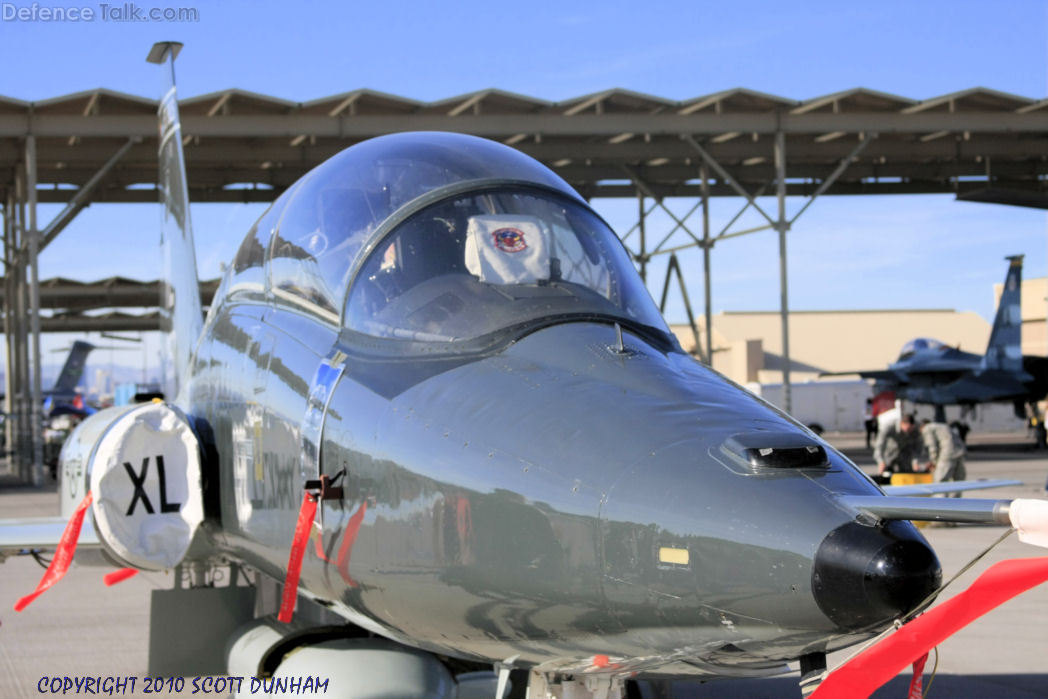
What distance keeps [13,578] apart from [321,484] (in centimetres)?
1037

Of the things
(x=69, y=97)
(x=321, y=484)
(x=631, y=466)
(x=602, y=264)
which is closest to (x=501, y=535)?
(x=631, y=466)

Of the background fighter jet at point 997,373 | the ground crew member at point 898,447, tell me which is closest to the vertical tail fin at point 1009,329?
the background fighter jet at point 997,373

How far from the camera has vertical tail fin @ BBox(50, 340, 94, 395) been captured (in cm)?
7081

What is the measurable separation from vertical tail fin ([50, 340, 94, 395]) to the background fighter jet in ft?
172

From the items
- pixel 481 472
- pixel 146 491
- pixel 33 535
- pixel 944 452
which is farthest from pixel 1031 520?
pixel 944 452

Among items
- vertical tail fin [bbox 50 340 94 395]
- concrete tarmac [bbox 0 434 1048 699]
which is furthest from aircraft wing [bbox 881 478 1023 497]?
vertical tail fin [bbox 50 340 94 395]

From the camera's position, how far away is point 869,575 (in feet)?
7.74

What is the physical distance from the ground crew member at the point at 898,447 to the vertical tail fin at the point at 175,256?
429 inches

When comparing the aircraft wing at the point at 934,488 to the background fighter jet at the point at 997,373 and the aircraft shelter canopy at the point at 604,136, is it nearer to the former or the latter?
the aircraft shelter canopy at the point at 604,136

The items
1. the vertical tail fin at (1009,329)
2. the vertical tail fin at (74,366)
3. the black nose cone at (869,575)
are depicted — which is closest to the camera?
the black nose cone at (869,575)

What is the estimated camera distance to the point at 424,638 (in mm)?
3514

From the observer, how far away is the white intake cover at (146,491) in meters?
4.93

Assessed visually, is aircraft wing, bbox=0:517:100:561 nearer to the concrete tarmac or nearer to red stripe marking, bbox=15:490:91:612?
red stripe marking, bbox=15:490:91:612

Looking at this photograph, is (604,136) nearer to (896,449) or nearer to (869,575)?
(896,449)
